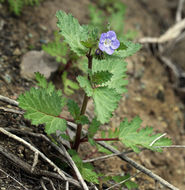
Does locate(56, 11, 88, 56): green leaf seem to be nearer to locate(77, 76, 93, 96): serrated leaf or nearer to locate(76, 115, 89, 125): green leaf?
locate(77, 76, 93, 96): serrated leaf

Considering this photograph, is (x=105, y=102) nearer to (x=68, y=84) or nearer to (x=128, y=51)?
(x=128, y=51)

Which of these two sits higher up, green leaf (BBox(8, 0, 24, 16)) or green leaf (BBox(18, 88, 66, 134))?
green leaf (BBox(8, 0, 24, 16))

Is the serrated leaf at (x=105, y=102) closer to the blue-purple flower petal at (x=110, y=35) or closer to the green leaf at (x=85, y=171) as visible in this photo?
the blue-purple flower petal at (x=110, y=35)

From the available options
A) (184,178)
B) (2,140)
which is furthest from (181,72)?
(2,140)

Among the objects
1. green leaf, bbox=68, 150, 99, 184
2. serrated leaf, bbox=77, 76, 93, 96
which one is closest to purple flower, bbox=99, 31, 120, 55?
serrated leaf, bbox=77, 76, 93, 96

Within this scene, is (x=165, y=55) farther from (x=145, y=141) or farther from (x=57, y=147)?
(x=57, y=147)

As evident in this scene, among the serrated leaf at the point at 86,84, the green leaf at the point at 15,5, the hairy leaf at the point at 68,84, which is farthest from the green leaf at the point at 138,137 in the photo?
the green leaf at the point at 15,5

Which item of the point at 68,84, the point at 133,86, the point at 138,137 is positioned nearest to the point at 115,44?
the point at 138,137
